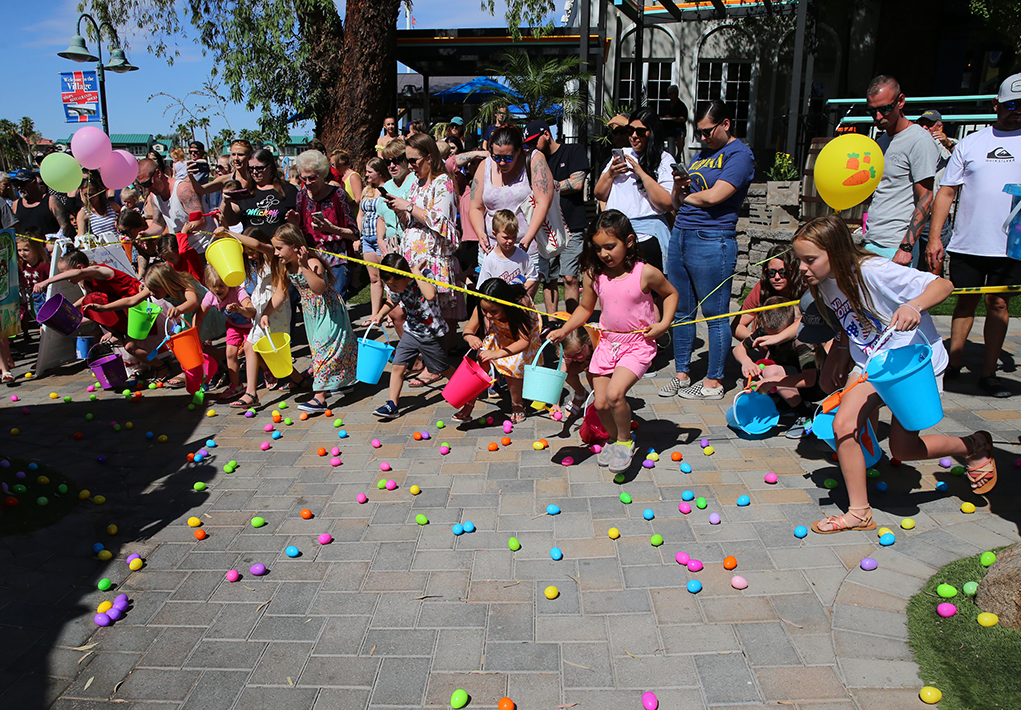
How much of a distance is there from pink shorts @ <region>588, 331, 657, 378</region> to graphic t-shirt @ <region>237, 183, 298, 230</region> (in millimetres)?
3747

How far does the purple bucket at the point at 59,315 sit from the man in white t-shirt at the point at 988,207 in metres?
7.32

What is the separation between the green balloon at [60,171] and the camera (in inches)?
249

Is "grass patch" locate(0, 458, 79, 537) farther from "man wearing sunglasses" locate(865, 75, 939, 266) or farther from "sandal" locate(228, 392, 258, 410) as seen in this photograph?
"man wearing sunglasses" locate(865, 75, 939, 266)

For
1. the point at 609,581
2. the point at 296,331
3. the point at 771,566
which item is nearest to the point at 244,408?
the point at 296,331

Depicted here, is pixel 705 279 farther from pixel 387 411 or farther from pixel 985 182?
pixel 387 411

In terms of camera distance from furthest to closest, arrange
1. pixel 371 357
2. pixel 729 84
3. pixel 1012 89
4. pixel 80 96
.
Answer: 1. pixel 729 84
2. pixel 80 96
3. pixel 371 357
4. pixel 1012 89

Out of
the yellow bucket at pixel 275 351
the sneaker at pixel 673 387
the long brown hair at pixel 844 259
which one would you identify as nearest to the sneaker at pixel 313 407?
the yellow bucket at pixel 275 351

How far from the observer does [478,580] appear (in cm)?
321

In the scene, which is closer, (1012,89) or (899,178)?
(1012,89)

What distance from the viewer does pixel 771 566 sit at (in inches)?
126

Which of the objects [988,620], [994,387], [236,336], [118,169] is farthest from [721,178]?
[118,169]

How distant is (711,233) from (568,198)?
6.01ft

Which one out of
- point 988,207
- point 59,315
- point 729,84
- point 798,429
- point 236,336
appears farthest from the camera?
point 729,84

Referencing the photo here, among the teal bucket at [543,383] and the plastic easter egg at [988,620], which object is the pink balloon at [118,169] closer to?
the teal bucket at [543,383]
